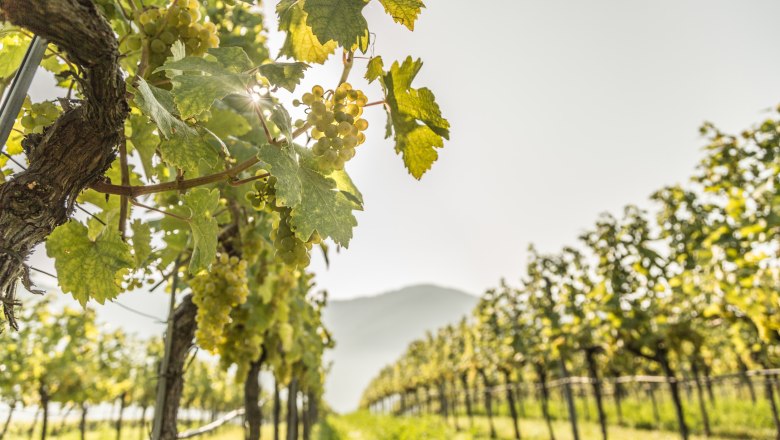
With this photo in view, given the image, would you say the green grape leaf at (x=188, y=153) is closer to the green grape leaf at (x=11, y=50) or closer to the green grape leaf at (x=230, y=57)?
the green grape leaf at (x=230, y=57)

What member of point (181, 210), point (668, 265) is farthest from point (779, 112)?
point (181, 210)

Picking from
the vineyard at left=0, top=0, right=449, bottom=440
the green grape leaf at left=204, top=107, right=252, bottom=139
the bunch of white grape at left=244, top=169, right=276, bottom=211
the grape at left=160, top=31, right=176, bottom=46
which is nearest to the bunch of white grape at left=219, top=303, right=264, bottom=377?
the vineyard at left=0, top=0, right=449, bottom=440

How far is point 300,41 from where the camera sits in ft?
4.51

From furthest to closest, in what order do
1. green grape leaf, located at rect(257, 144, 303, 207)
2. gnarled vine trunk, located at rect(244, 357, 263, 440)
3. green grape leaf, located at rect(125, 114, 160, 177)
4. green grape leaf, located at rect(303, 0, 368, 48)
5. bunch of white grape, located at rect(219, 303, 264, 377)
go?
gnarled vine trunk, located at rect(244, 357, 263, 440), bunch of white grape, located at rect(219, 303, 264, 377), green grape leaf, located at rect(125, 114, 160, 177), green grape leaf, located at rect(303, 0, 368, 48), green grape leaf, located at rect(257, 144, 303, 207)

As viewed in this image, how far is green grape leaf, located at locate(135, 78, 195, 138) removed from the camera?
2.95 feet

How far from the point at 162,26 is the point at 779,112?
321 inches

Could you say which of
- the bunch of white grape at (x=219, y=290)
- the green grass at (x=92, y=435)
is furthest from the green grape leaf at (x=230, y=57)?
the green grass at (x=92, y=435)

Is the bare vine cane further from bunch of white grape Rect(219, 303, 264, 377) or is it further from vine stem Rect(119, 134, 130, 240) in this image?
bunch of white grape Rect(219, 303, 264, 377)

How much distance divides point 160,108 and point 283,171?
322 millimetres

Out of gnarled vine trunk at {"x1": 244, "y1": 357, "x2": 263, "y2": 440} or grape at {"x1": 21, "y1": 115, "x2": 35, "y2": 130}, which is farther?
gnarled vine trunk at {"x1": 244, "y1": 357, "x2": 263, "y2": 440}

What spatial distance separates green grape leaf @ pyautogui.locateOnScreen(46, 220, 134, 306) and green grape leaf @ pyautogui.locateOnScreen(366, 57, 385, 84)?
3.01ft

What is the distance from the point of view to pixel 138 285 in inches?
84.7

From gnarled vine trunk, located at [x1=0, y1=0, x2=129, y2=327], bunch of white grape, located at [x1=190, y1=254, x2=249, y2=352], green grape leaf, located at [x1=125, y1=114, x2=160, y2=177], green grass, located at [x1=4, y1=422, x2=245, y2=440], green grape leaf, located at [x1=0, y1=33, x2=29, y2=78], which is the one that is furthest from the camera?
green grass, located at [x1=4, y1=422, x2=245, y2=440]

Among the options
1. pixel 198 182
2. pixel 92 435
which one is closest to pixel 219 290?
pixel 198 182
